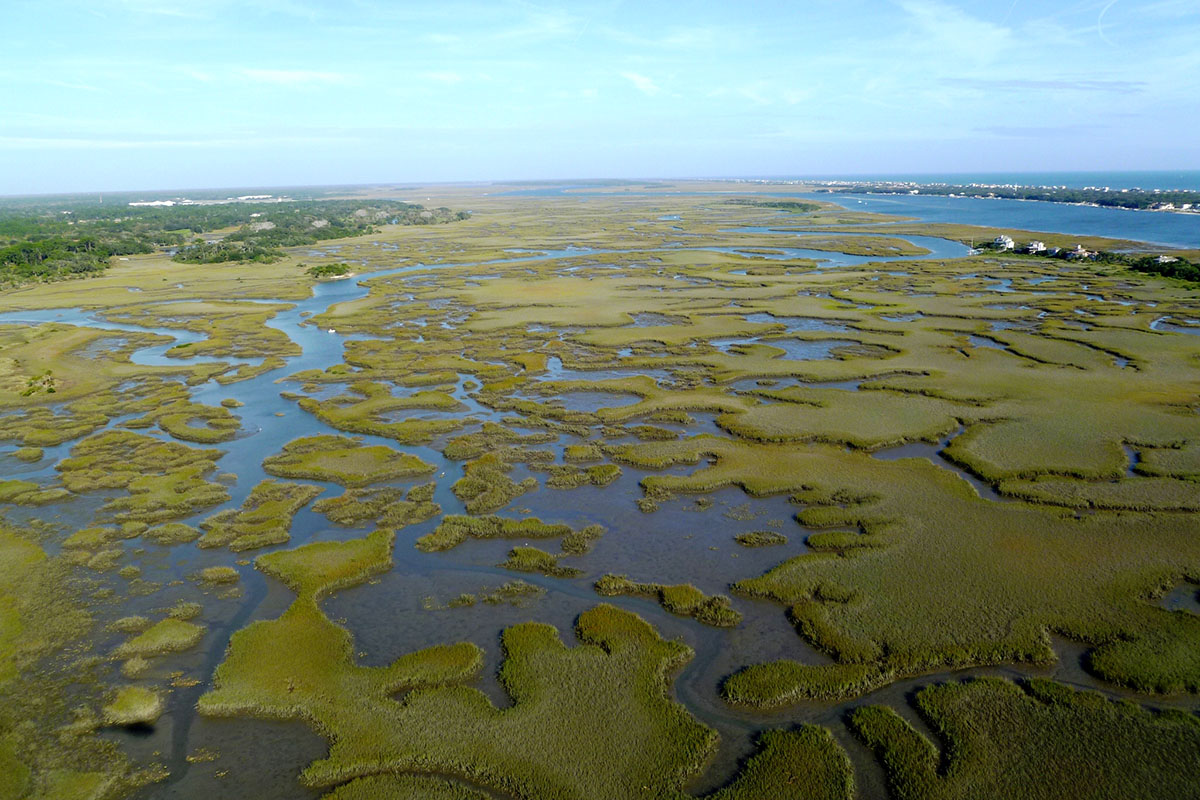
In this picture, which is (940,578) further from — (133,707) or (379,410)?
(379,410)

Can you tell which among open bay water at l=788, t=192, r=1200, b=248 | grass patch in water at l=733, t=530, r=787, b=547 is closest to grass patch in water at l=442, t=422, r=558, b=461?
grass patch in water at l=733, t=530, r=787, b=547

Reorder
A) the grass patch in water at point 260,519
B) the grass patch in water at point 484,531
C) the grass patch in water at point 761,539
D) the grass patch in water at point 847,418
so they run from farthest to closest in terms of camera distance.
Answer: the grass patch in water at point 847,418
the grass patch in water at point 260,519
the grass patch in water at point 484,531
the grass patch in water at point 761,539

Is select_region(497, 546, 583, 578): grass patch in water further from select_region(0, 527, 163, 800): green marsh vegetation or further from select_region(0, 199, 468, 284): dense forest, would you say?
select_region(0, 199, 468, 284): dense forest

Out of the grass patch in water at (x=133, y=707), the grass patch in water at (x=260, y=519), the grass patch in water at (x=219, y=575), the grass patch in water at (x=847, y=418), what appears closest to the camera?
the grass patch in water at (x=133, y=707)

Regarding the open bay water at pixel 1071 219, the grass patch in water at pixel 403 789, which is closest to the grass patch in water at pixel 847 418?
the grass patch in water at pixel 403 789

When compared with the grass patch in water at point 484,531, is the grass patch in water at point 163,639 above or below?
below

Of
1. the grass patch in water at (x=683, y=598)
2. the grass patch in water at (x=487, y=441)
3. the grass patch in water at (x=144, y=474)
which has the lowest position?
the grass patch in water at (x=683, y=598)

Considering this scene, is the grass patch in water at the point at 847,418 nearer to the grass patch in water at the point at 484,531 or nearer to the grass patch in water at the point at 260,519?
the grass patch in water at the point at 484,531

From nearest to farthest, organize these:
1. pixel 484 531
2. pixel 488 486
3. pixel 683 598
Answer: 1. pixel 683 598
2. pixel 484 531
3. pixel 488 486

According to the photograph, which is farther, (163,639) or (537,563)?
(537,563)

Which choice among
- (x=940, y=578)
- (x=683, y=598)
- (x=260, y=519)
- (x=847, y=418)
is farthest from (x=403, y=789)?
(x=847, y=418)
